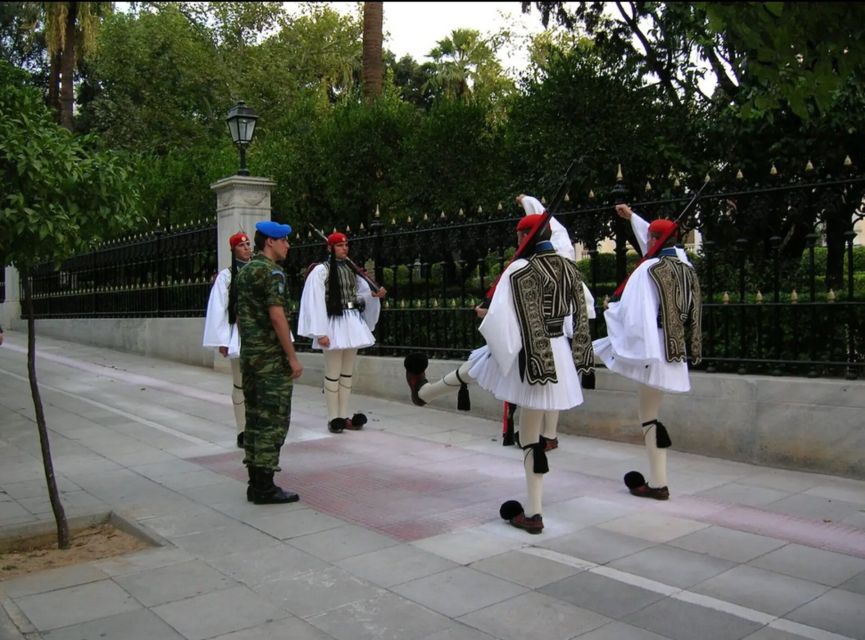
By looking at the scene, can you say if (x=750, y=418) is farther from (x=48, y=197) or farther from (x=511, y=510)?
(x=48, y=197)

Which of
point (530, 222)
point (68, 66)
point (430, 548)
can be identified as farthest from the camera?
point (68, 66)

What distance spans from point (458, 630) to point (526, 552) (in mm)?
1159

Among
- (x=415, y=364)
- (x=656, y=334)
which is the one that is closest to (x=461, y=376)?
(x=415, y=364)

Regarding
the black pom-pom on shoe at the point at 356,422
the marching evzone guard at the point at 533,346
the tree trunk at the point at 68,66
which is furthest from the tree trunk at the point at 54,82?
the marching evzone guard at the point at 533,346

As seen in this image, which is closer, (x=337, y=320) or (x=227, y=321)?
(x=227, y=321)

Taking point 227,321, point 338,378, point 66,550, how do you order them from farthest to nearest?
point 338,378 < point 227,321 < point 66,550

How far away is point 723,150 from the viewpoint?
11.3 metres

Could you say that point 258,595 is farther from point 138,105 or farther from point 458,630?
point 138,105

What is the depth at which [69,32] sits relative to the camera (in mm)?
25875

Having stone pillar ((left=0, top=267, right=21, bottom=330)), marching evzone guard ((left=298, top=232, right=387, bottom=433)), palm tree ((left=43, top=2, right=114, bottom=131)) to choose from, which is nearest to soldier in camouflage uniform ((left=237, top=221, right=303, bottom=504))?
marching evzone guard ((left=298, top=232, right=387, bottom=433))

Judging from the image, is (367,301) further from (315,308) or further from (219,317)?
(219,317)

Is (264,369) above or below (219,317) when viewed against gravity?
below

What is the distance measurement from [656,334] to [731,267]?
8.53ft

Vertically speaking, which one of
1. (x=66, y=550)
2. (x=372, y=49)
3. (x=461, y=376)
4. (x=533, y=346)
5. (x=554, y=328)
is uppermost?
(x=372, y=49)
